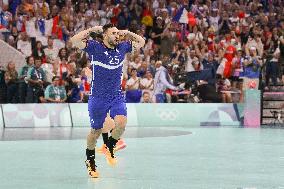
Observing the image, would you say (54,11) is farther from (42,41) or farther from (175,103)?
(175,103)

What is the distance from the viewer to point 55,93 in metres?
28.0

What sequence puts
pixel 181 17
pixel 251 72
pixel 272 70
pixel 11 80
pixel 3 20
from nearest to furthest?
pixel 11 80, pixel 3 20, pixel 251 72, pixel 272 70, pixel 181 17

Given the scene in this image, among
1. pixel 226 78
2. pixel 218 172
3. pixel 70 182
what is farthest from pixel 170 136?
pixel 70 182

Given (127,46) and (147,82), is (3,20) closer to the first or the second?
(147,82)

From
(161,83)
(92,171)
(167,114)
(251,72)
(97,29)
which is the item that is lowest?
(167,114)

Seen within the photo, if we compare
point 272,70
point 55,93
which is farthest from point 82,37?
point 272,70

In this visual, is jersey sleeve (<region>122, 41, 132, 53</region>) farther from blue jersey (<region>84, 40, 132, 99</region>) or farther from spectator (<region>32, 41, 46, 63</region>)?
spectator (<region>32, 41, 46, 63</region>)

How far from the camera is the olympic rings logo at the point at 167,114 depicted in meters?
29.0

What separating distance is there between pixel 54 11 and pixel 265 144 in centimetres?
1276

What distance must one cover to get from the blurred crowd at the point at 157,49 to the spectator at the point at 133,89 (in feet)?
0.11

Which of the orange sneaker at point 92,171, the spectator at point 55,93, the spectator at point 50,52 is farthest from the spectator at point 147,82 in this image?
the orange sneaker at point 92,171

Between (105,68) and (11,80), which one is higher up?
(105,68)

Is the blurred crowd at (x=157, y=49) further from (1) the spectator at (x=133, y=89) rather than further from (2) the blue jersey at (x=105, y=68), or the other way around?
(2) the blue jersey at (x=105, y=68)

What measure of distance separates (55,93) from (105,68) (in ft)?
47.2
